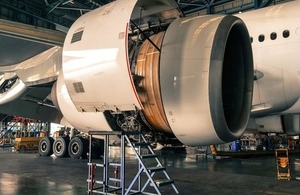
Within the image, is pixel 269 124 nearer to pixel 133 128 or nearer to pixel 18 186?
pixel 133 128

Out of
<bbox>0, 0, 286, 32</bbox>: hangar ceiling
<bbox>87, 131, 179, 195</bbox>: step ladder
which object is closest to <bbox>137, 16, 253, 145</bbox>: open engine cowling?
<bbox>87, 131, 179, 195</bbox>: step ladder

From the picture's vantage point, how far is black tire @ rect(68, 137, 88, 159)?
Answer: 37.3 ft

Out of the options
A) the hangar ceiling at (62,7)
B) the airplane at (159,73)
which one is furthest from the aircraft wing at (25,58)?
the hangar ceiling at (62,7)

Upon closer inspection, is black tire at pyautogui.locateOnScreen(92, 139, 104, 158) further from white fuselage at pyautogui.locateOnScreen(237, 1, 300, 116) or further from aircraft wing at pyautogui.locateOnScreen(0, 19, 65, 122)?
white fuselage at pyautogui.locateOnScreen(237, 1, 300, 116)

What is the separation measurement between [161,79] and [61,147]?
29.4 feet

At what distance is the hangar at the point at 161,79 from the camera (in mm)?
4082

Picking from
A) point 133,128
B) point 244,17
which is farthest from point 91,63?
point 244,17

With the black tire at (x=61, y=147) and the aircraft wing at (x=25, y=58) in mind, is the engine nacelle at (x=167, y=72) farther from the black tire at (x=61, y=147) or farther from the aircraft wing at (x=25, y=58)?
the black tire at (x=61, y=147)

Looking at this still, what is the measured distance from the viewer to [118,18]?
4.32 m

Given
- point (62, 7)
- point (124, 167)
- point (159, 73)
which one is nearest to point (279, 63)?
point (159, 73)

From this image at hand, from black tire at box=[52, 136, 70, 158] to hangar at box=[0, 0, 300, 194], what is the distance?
12.5 ft

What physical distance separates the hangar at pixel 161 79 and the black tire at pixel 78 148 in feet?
10.7

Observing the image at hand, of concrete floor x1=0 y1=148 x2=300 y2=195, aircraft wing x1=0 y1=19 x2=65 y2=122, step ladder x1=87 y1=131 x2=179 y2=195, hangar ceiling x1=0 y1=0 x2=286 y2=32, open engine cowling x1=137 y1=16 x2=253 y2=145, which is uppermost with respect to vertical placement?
hangar ceiling x1=0 y1=0 x2=286 y2=32

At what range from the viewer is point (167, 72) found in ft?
13.7
